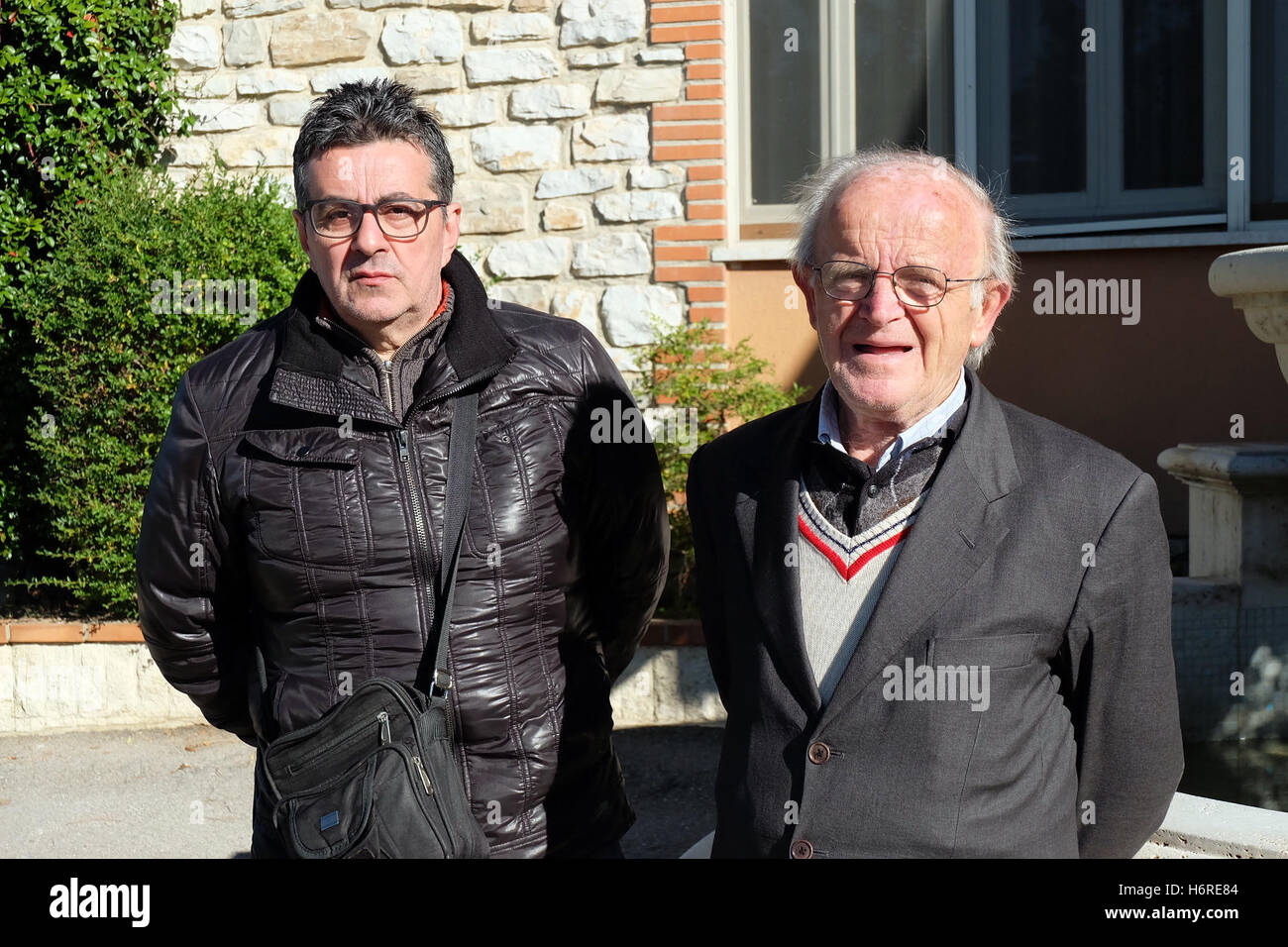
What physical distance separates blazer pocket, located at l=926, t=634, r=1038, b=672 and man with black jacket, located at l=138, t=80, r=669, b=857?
30.2 inches

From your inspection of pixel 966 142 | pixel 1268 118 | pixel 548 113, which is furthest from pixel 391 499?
pixel 1268 118

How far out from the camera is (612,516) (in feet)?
8.41

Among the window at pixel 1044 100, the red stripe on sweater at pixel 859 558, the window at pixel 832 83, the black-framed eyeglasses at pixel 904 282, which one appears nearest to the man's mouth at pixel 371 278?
the black-framed eyeglasses at pixel 904 282

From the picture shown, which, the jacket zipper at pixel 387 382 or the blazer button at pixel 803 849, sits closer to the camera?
the blazer button at pixel 803 849

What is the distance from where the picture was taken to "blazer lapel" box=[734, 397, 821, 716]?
2.02 meters

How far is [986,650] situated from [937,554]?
165 mm

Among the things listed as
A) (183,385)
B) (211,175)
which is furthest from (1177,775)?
(211,175)

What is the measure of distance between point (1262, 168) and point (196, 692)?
19.8ft

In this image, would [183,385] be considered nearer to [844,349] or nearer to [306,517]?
[306,517]

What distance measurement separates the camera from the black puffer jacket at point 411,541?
2277mm

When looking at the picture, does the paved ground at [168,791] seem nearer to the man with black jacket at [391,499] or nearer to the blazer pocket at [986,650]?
the man with black jacket at [391,499]

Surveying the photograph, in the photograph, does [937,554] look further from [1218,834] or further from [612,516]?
[1218,834]

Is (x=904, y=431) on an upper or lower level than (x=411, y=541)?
upper

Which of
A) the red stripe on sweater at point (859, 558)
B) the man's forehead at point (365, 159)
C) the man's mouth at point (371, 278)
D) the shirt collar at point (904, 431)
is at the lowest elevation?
the red stripe on sweater at point (859, 558)
